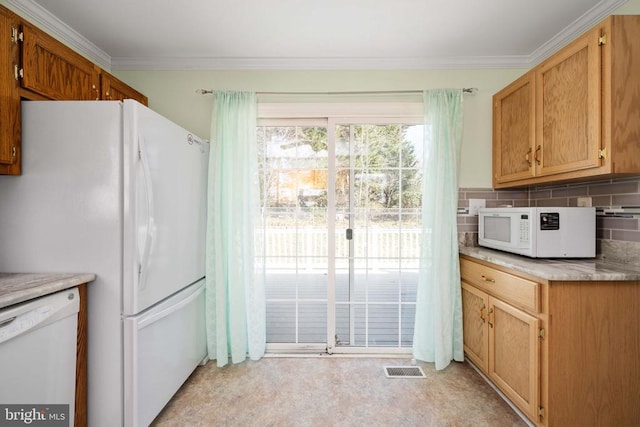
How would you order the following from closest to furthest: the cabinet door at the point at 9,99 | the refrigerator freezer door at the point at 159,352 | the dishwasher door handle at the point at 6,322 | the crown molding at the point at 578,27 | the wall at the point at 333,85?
the dishwasher door handle at the point at 6,322, the cabinet door at the point at 9,99, the refrigerator freezer door at the point at 159,352, the crown molding at the point at 578,27, the wall at the point at 333,85

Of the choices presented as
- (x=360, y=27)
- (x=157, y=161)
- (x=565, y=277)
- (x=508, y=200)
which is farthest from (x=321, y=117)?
(x=565, y=277)

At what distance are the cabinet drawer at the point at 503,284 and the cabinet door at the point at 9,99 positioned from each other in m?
2.83

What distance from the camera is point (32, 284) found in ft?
4.28

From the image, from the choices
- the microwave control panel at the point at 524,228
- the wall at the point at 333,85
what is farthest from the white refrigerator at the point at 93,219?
the microwave control panel at the point at 524,228

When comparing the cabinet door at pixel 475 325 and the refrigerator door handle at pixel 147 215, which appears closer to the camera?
the refrigerator door handle at pixel 147 215

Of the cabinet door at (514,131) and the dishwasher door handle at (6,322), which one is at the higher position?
the cabinet door at (514,131)

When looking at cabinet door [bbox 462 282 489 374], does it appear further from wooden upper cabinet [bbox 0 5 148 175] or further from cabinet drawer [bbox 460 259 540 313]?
wooden upper cabinet [bbox 0 5 148 175]

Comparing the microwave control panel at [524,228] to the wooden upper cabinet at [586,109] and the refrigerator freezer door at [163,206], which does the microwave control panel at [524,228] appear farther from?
the refrigerator freezer door at [163,206]

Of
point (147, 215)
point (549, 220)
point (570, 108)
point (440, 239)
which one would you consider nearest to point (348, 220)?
point (440, 239)

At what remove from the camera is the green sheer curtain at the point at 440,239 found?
2318 millimetres

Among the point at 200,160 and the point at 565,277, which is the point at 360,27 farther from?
the point at 565,277

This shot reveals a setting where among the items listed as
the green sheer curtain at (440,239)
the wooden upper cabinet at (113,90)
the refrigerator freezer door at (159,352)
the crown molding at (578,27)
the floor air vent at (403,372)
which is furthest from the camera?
the green sheer curtain at (440,239)

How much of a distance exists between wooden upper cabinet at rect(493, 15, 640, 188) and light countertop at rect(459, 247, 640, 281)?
531 millimetres

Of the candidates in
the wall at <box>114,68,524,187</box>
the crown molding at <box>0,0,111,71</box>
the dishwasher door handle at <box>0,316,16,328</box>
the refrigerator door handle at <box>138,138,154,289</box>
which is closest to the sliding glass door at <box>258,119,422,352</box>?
the wall at <box>114,68,524,187</box>
